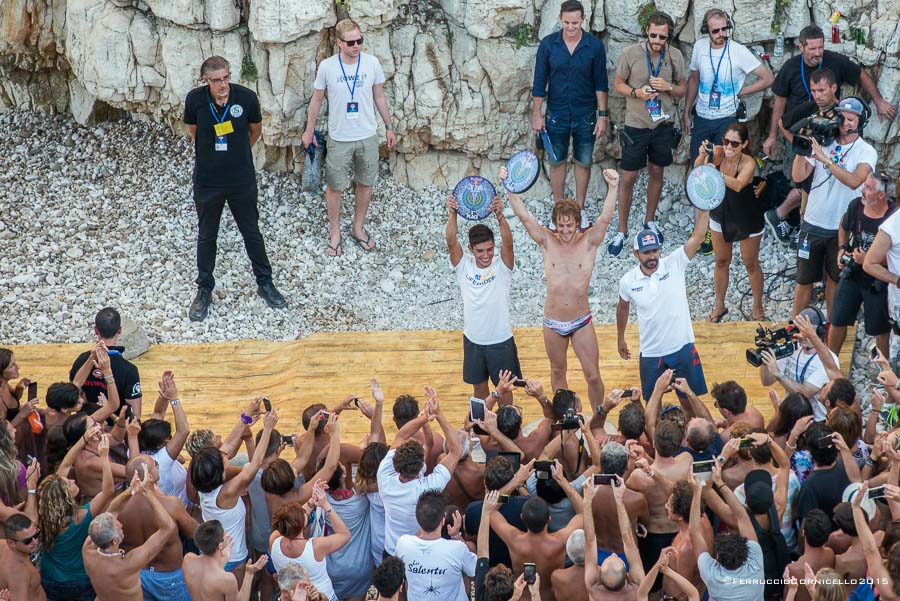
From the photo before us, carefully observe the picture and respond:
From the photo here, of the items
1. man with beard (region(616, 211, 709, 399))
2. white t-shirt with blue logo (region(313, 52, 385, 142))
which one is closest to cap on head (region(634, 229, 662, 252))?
man with beard (region(616, 211, 709, 399))

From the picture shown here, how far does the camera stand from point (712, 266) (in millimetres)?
10891

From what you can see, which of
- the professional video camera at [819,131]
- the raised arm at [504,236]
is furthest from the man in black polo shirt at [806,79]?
the raised arm at [504,236]

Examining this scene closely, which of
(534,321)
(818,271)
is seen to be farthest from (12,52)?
(818,271)

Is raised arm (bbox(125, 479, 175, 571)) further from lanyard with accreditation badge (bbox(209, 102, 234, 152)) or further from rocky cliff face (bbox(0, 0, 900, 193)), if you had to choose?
rocky cliff face (bbox(0, 0, 900, 193))

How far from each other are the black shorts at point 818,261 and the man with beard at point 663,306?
1.27 meters

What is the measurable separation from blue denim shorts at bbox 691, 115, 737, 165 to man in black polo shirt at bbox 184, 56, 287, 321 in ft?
12.9

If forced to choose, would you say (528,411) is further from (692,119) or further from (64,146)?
(64,146)

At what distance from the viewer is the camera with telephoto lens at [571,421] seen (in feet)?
22.7

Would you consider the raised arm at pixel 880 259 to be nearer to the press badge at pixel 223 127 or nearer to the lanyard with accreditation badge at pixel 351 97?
the lanyard with accreditation badge at pixel 351 97

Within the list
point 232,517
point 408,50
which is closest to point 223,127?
point 408,50

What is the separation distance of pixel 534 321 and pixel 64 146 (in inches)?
218

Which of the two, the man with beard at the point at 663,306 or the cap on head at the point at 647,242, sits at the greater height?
the cap on head at the point at 647,242

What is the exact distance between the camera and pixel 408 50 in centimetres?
1150

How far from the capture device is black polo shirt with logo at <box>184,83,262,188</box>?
961 centimetres
